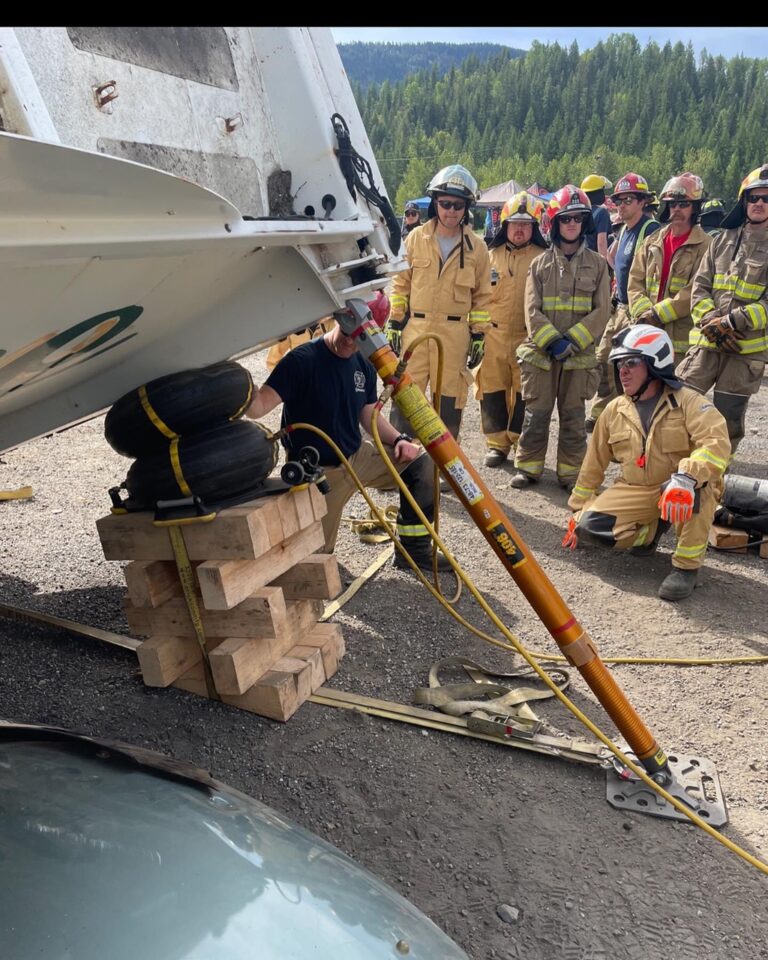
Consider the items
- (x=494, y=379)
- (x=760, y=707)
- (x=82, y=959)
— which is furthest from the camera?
(x=494, y=379)

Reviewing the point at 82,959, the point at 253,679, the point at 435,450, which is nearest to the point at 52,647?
the point at 253,679

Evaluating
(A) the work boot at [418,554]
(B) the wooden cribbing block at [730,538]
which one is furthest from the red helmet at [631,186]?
(A) the work boot at [418,554]

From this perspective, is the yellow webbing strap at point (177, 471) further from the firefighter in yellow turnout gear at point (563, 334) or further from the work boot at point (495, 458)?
the work boot at point (495, 458)

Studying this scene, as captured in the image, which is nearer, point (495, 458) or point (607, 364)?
point (495, 458)

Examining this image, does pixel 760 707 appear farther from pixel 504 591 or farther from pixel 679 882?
pixel 504 591

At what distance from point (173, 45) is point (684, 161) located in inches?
3419

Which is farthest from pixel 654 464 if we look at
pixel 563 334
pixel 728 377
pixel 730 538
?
pixel 563 334

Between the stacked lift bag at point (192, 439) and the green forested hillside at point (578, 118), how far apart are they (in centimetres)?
7683

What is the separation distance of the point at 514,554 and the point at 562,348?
134 inches

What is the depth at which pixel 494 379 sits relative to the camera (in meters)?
6.75

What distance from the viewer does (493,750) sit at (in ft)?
10.1

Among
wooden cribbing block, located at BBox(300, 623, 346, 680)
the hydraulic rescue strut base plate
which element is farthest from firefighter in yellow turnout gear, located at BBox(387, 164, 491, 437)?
the hydraulic rescue strut base plate

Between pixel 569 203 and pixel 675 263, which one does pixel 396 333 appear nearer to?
pixel 569 203

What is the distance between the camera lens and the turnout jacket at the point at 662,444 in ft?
14.1
